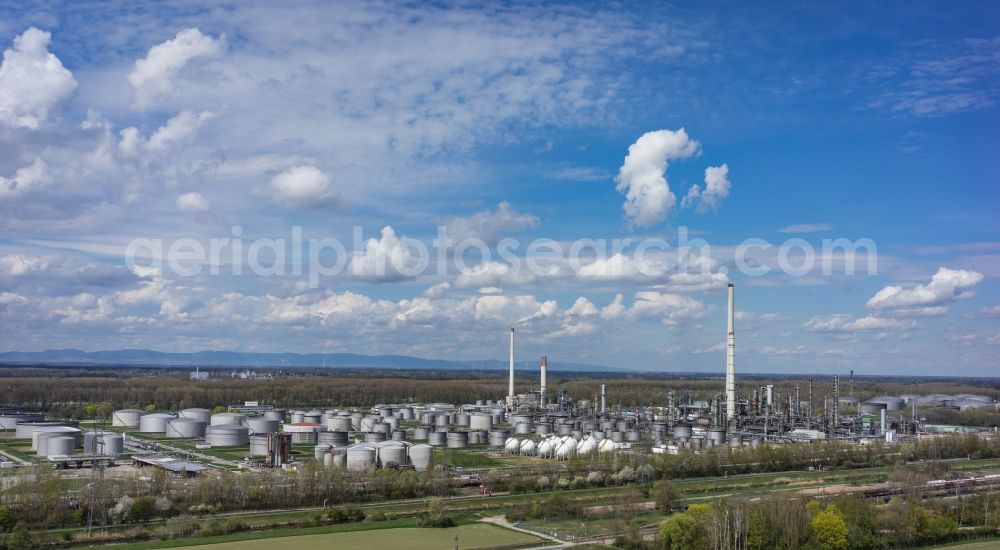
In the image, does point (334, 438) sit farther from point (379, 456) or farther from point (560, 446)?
point (560, 446)

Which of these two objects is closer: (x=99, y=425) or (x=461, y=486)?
(x=461, y=486)

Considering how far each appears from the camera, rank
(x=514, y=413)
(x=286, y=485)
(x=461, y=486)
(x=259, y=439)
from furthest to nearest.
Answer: (x=514, y=413) → (x=259, y=439) → (x=461, y=486) → (x=286, y=485)

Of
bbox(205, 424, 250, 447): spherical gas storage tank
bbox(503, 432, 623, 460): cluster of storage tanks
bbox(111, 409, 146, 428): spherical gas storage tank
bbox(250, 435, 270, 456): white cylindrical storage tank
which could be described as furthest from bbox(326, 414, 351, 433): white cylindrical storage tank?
bbox(503, 432, 623, 460): cluster of storage tanks

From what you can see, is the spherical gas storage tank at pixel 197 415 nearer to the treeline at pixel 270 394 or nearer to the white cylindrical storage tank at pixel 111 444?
the treeline at pixel 270 394

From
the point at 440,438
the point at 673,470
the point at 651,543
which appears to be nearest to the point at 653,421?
the point at 440,438

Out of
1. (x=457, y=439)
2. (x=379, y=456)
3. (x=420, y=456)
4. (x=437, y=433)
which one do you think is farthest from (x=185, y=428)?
(x=420, y=456)

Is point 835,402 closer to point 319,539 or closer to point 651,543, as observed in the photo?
point 651,543

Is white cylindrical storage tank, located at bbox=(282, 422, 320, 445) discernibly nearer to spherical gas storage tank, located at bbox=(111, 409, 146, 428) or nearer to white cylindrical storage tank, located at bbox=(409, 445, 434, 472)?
white cylindrical storage tank, located at bbox=(409, 445, 434, 472)
